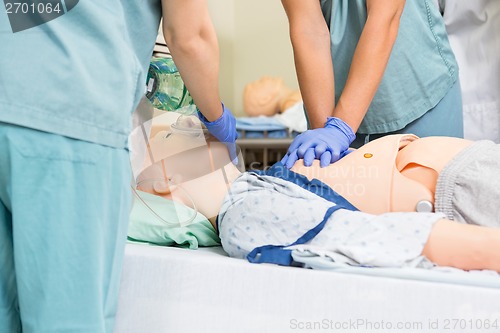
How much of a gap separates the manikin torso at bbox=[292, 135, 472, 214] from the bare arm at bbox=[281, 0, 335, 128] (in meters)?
0.38

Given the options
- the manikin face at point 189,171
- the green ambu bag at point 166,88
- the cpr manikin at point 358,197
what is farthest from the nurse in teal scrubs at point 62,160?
the green ambu bag at point 166,88

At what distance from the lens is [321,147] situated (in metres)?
1.30

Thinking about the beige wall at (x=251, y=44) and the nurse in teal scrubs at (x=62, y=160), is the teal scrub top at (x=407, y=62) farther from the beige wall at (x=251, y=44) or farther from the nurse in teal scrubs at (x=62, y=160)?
the beige wall at (x=251, y=44)

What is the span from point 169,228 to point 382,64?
72 cm

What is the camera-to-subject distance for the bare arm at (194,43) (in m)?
1.03

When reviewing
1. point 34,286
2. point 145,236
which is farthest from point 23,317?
point 145,236

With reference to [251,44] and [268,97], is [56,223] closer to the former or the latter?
[268,97]

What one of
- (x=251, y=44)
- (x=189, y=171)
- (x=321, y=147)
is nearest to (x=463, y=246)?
(x=321, y=147)

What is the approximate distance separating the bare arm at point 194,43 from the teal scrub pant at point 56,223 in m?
0.33

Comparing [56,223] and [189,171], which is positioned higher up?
[56,223]

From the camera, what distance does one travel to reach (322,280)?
0.90m

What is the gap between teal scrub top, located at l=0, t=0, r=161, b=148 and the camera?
0.76 m

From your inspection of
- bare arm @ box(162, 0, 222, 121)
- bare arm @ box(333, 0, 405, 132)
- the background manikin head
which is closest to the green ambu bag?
bare arm @ box(162, 0, 222, 121)

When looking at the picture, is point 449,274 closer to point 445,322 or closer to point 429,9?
point 445,322
